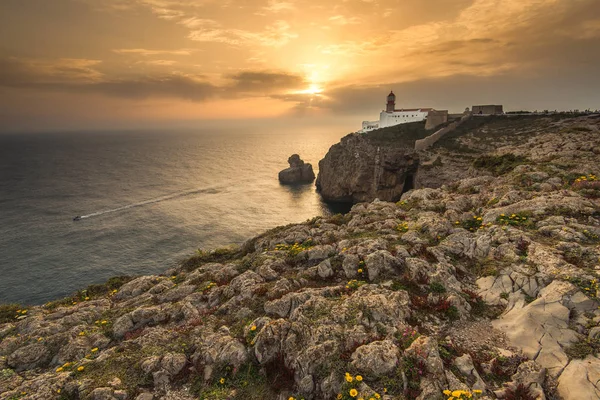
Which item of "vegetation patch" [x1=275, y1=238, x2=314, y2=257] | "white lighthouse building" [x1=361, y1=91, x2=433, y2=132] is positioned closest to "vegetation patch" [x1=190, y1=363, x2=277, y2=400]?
"vegetation patch" [x1=275, y1=238, x2=314, y2=257]

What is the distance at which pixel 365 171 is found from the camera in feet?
309

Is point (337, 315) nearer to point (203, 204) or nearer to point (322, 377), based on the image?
point (322, 377)

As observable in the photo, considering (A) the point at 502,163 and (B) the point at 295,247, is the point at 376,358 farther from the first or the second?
(A) the point at 502,163

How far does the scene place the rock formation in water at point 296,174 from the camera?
12206 centimetres

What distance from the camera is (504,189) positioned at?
94.3 feet

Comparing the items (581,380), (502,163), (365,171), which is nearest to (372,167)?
(365,171)

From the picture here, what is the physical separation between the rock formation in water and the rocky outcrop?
16921mm

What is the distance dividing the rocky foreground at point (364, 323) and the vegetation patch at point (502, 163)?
16000mm

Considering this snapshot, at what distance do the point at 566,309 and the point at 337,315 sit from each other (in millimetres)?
10101

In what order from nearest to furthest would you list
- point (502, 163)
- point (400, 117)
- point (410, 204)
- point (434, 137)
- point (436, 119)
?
point (410, 204), point (502, 163), point (434, 137), point (436, 119), point (400, 117)

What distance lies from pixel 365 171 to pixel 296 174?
3671 centimetres

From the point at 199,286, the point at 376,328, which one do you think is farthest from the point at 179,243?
the point at 376,328

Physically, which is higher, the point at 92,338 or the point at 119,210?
the point at 92,338

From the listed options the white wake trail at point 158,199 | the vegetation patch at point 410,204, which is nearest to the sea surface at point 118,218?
the white wake trail at point 158,199
